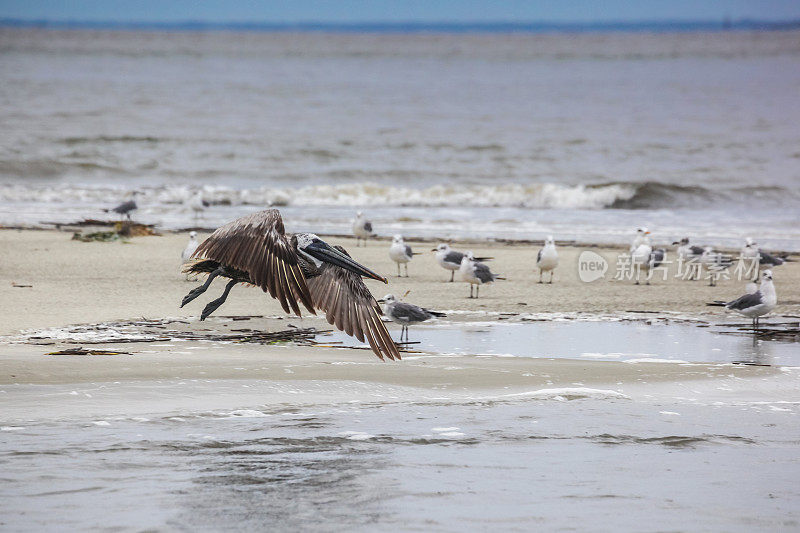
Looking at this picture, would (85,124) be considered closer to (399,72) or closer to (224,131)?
(224,131)

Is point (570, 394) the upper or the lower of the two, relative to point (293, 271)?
lower

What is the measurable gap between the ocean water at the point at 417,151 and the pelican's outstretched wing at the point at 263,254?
9292 millimetres

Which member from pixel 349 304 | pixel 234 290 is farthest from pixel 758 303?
pixel 234 290

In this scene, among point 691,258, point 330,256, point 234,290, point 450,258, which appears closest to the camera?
point 330,256

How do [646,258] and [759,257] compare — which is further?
[759,257]

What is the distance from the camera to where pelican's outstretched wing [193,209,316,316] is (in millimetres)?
6824

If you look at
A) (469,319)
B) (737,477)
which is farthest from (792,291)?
(737,477)

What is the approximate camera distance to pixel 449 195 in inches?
1091

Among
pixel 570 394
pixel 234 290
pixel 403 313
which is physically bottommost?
pixel 570 394

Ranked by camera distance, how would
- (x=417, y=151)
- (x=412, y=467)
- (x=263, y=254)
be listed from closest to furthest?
(x=412, y=467) → (x=263, y=254) → (x=417, y=151)

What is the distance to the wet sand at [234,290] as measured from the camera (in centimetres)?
1080

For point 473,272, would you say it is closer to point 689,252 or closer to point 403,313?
point 403,313

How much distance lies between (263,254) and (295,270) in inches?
10.4

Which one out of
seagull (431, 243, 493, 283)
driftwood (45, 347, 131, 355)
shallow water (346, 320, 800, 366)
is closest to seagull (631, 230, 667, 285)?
seagull (431, 243, 493, 283)
